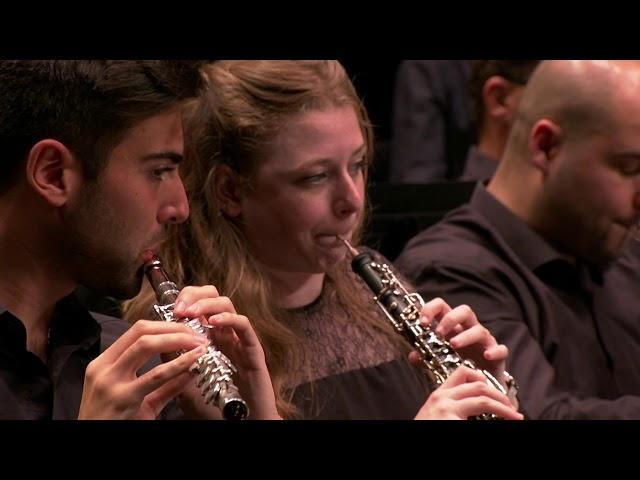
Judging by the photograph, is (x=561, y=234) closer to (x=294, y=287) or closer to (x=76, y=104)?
(x=294, y=287)

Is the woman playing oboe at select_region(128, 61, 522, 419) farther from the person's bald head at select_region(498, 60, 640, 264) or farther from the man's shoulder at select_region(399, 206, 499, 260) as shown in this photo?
the person's bald head at select_region(498, 60, 640, 264)

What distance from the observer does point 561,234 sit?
8.39 feet

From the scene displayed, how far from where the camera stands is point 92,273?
179cm

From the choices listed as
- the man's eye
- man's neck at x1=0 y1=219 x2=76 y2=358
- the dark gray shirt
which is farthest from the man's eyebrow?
the dark gray shirt

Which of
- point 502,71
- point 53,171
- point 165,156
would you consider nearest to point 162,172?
point 165,156

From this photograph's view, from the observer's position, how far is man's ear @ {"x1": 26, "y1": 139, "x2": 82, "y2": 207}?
1.74 metres

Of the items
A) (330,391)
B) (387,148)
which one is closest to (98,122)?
(330,391)

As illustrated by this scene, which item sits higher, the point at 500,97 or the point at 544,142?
the point at 544,142

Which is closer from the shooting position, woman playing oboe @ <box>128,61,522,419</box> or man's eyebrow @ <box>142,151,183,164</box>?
man's eyebrow @ <box>142,151,183,164</box>

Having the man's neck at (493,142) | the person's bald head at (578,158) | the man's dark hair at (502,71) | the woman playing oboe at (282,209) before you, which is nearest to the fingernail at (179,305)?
the woman playing oboe at (282,209)

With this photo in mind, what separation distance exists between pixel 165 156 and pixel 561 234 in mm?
1019

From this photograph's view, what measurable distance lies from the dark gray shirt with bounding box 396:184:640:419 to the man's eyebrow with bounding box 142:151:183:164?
0.74m

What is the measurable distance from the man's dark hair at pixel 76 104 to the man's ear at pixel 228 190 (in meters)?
0.37
